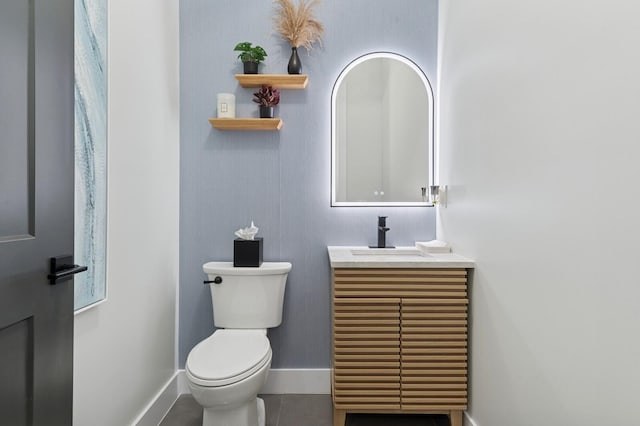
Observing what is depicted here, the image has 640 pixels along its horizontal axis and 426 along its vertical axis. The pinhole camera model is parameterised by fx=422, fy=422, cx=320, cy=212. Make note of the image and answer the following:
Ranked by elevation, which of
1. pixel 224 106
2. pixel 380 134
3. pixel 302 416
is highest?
pixel 224 106

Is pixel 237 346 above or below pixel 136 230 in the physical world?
below

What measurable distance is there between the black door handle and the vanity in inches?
46.4

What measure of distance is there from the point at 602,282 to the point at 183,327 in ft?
7.51

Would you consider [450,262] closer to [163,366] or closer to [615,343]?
[615,343]

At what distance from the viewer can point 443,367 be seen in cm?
201

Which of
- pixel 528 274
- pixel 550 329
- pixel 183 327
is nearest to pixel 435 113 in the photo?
pixel 528 274

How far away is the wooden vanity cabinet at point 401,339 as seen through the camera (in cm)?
201

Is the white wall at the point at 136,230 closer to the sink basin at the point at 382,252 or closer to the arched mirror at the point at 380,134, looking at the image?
the arched mirror at the point at 380,134

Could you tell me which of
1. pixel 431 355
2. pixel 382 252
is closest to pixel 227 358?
pixel 431 355

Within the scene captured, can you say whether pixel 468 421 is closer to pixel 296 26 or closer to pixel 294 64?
pixel 294 64

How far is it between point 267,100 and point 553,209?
1.77 meters

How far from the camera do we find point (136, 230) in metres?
1.98

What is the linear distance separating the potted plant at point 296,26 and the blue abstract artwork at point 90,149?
1166mm

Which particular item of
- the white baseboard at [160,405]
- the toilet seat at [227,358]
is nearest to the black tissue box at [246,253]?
the toilet seat at [227,358]
